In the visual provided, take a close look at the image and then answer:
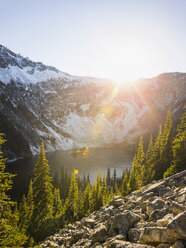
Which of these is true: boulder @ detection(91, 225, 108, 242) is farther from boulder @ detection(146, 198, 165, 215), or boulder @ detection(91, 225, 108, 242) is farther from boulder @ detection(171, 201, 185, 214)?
boulder @ detection(171, 201, 185, 214)

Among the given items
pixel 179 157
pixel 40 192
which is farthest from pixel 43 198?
pixel 179 157

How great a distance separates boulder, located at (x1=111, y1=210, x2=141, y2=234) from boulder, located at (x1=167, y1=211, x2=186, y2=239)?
140 inches

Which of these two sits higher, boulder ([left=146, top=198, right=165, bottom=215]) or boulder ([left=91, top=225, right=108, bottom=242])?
boulder ([left=146, top=198, right=165, bottom=215])

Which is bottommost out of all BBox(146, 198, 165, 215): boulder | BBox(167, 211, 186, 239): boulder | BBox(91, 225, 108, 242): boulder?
BBox(91, 225, 108, 242): boulder

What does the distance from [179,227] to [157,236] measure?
3.68 feet

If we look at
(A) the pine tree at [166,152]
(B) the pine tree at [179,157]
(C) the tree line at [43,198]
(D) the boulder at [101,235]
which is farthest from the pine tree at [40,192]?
(A) the pine tree at [166,152]

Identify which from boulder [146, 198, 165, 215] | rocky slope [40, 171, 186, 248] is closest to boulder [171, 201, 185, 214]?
rocky slope [40, 171, 186, 248]

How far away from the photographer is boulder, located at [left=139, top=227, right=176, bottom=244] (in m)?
6.65

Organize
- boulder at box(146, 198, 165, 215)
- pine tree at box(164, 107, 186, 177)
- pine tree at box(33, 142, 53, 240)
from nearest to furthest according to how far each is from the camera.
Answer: boulder at box(146, 198, 165, 215), pine tree at box(164, 107, 186, 177), pine tree at box(33, 142, 53, 240)

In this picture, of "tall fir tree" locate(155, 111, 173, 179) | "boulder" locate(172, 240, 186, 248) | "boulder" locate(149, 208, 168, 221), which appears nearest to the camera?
"boulder" locate(172, 240, 186, 248)

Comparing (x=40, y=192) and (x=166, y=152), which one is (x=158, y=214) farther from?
(x=166, y=152)

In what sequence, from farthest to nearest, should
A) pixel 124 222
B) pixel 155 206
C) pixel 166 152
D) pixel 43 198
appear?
pixel 166 152 < pixel 43 198 < pixel 155 206 < pixel 124 222

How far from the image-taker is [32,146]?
181000 millimetres

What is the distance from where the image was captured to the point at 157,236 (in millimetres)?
6934
